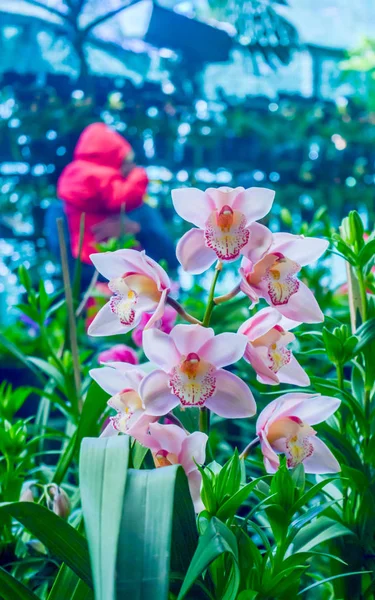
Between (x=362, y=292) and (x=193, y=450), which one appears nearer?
(x=193, y=450)

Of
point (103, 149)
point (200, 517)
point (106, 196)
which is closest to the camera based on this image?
point (200, 517)

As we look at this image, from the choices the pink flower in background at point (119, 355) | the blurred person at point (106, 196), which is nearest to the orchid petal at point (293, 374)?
the pink flower in background at point (119, 355)

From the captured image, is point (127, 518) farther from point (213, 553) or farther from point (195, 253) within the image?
point (195, 253)

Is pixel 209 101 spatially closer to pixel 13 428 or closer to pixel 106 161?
pixel 106 161

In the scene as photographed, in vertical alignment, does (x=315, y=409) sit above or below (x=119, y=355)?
below

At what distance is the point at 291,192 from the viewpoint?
Result: 385 cm

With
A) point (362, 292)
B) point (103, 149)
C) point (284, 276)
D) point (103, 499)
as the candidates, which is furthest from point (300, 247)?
point (103, 149)

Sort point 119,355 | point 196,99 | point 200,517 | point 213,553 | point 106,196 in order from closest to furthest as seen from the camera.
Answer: point 213,553 < point 200,517 < point 119,355 < point 106,196 < point 196,99

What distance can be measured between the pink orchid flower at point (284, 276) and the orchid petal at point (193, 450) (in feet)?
0.34

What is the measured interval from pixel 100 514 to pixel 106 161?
2005mm

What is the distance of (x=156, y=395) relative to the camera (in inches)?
19.6

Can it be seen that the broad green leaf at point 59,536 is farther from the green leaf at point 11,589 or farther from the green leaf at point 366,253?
the green leaf at point 366,253

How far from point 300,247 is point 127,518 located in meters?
0.24

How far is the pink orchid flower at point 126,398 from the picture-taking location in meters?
0.51
